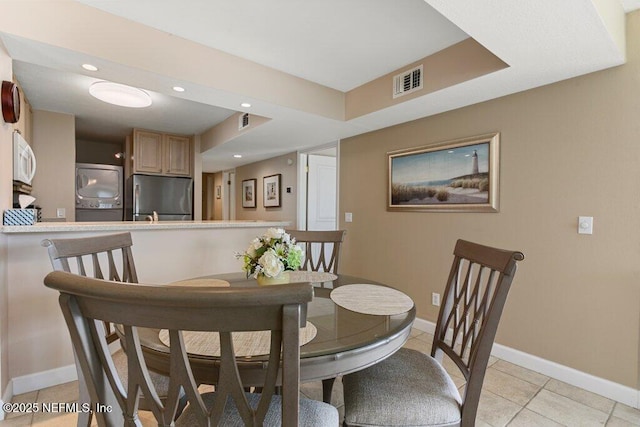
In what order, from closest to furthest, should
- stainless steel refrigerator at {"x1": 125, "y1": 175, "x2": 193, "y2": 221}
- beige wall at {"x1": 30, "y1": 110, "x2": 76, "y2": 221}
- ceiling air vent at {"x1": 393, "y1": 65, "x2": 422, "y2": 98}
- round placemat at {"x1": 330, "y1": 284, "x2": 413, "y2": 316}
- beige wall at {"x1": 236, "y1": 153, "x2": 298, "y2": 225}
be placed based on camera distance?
round placemat at {"x1": 330, "y1": 284, "x2": 413, "y2": 316} < ceiling air vent at {"x1": 393, "y1": 65, "x2": 422, "y2": 98} < beige wall at {"x1": 30, "y1": 110, "x2": 76, "y2": 221} < stainless steel refrigerator at {"x1": 125, "y1": 175, "x2": 193, "y2": 221} < beige wall at {"x1": 236, "y1": 153, "x2": 298, "y2": 225}

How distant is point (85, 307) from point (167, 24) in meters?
2.09

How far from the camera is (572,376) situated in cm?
214

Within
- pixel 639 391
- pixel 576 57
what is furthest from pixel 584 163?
pixel 639 391

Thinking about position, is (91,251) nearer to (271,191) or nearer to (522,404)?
(522,404)

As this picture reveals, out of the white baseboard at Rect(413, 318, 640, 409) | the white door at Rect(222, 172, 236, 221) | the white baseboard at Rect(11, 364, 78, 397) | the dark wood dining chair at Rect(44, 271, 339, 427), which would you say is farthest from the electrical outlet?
the white door at Rect(222, 172, 236, 221)

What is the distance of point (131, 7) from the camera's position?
187 cm

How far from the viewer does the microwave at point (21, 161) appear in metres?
2.07

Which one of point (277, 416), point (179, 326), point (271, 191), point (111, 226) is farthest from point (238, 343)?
point (271, 191)

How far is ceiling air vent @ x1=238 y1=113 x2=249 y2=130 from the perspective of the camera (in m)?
3.70

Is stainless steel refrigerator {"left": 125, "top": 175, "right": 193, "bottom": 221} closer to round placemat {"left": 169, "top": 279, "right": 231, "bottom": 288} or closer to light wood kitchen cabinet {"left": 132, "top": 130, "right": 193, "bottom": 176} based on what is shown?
light wood kitchen cabinet {"left": 132, "top": 130, "right": 193, "bottom": 176}

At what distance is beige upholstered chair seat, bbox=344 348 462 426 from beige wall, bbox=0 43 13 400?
2.02 m

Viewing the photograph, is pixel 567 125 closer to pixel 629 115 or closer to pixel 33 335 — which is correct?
pixel 629 115

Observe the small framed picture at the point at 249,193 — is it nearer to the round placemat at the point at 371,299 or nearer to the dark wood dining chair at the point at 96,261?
the dark wood dining chair at the point at 96,261

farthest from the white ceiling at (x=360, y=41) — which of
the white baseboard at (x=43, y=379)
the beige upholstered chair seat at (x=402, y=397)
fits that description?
the white baseboard at (x=43, y=379)
